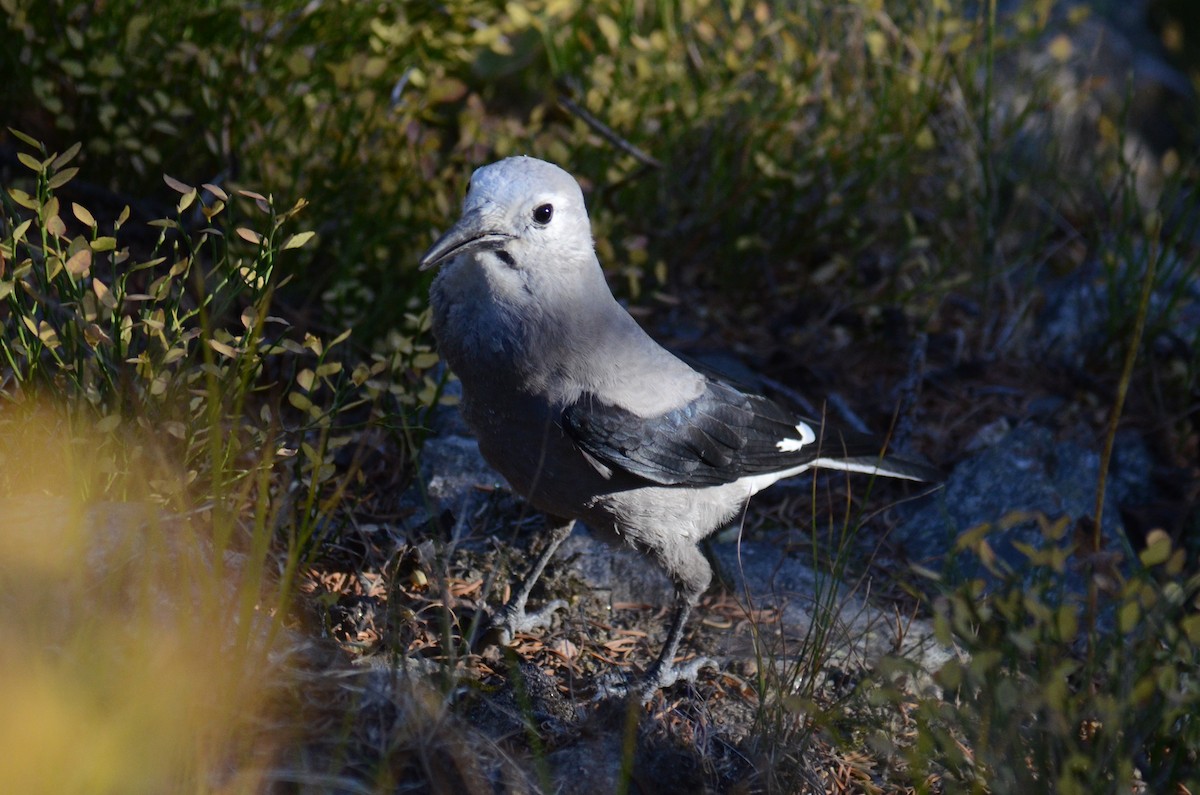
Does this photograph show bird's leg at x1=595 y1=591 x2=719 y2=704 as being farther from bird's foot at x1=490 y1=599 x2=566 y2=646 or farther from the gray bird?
bird's foot at x1=490 y1=599 x2=566 y2=646

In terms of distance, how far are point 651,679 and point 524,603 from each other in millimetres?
474

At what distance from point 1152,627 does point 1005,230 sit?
8.76 ft

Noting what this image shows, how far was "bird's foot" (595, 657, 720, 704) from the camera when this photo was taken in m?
2.84

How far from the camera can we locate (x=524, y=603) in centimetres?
320

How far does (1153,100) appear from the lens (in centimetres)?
649

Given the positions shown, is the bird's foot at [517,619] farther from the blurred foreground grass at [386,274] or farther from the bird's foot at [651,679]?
the blurred foreground grass at [386,274]

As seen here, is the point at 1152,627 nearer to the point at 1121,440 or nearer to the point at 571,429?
the point at 571,429

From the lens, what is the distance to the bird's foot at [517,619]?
298 cm

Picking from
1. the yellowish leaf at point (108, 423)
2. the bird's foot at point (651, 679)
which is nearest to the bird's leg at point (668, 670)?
the bird's foot at point (651, 679)

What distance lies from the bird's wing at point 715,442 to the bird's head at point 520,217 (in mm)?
404

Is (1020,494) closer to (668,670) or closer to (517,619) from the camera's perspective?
(668,670)

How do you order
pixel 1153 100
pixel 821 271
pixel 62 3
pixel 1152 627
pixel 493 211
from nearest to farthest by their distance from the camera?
pixel 1152 627, pixel 493 211, pixel 62 3, pixel 821 271, pixel 1153 100

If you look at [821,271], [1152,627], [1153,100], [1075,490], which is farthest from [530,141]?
[1153,100]

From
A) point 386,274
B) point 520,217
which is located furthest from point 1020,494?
point 386,274
